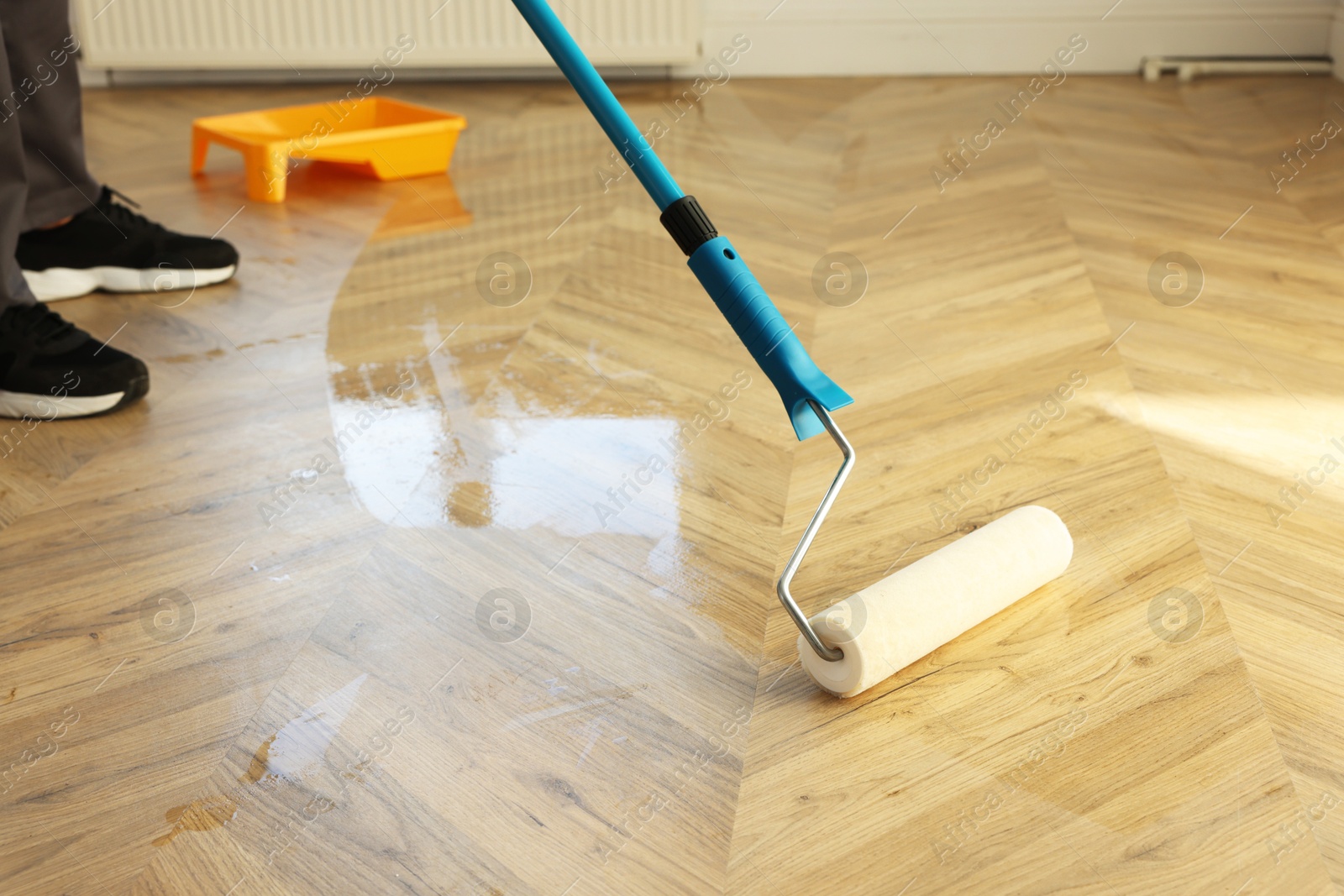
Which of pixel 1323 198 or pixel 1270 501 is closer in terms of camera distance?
pixel 1270 501

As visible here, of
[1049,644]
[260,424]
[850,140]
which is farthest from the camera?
[850,140]

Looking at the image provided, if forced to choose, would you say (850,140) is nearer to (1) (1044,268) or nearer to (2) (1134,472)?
(1) (1044,268)

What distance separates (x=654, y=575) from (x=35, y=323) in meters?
0.93

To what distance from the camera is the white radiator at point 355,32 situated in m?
3.21

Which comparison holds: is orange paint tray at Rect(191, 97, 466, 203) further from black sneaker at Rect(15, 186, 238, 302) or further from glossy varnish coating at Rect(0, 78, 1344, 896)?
black sneaker at Rect(15, 186, 238, 302)

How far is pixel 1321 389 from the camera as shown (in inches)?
→ 56.9

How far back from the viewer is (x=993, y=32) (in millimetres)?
3291

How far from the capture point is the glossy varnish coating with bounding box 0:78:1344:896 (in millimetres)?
792

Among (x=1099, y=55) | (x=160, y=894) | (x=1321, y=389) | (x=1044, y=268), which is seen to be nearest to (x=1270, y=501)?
(x=1321, y=389)

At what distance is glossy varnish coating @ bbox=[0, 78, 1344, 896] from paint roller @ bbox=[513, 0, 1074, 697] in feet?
0.15

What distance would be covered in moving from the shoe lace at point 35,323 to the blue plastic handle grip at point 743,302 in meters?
0.85

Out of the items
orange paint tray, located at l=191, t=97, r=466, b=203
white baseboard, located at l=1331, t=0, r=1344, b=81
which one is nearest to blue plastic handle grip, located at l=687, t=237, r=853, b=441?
orange paint tray, located at l=191, t=97, r=466, b=203

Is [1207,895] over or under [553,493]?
over

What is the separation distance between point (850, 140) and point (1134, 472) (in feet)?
5.36
